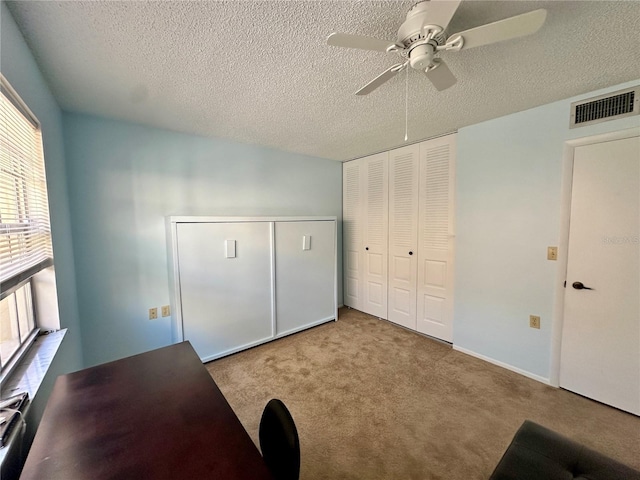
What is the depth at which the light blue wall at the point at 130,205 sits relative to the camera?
7.04 feet

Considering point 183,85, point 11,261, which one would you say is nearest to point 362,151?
point 183,85

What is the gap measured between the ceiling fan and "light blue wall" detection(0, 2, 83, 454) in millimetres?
1410

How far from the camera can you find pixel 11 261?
42.9 inches

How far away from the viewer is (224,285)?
101 inches

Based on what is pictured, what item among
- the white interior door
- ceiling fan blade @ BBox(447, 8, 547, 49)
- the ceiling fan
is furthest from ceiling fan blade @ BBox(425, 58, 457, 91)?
the white interior door

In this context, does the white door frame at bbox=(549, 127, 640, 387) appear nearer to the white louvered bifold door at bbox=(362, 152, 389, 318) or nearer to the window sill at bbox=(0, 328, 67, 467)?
the white louvered bifold door at bbox=(362, 152, 389, 318)

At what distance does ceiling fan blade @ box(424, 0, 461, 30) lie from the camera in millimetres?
907

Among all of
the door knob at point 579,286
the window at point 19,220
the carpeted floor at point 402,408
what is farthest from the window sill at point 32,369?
the door knob at point 579,286

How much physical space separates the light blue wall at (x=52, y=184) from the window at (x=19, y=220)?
0.08 metres

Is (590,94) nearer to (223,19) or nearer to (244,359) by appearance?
(223,19)

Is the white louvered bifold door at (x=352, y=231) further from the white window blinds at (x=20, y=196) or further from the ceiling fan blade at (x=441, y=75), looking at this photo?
the white window blinds at (x=20, y=196)

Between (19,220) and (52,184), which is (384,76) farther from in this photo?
(52,184)

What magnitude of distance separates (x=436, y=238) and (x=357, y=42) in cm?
230

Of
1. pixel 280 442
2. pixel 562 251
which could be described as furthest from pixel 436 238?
pixel 280 442
